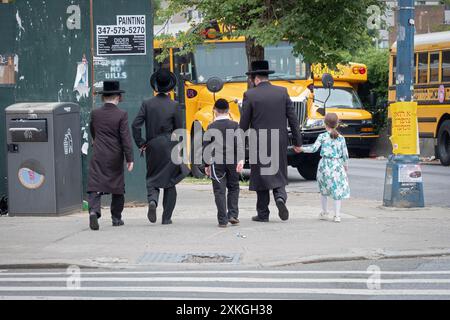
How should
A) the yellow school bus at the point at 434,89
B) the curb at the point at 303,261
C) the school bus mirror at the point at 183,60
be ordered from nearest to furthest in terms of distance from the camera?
the curb at the point at 303,261
the school bus mirror at the point at 183,60
the yellow school bus at the point at 434,89

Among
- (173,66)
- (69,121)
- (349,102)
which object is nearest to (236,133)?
(69,121)

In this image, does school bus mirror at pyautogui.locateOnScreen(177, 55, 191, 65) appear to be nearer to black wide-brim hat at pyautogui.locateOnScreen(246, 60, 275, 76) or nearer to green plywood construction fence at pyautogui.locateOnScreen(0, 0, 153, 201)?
green plywood construction fence at pyautogui.locateOnScreen(0, 0, 153, 201)

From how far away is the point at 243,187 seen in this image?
19.7m

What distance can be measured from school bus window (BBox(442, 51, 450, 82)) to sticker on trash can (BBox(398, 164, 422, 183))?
1215cm

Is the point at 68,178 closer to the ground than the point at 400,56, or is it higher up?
closer to the ground

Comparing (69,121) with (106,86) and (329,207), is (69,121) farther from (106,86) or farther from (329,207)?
(329,207)

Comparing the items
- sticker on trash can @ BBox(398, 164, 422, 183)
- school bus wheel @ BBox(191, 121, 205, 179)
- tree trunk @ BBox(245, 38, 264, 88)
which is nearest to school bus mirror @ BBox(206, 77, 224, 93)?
tree trunk @ BBox(245, 38, 264, 88)

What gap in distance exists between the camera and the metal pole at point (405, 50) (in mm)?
14383

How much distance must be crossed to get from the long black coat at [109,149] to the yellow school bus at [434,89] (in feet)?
48.3

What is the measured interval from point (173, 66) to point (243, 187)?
4.30 meters

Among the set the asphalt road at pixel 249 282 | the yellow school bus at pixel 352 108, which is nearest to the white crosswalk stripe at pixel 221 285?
the asphalt road at pixel 249 282

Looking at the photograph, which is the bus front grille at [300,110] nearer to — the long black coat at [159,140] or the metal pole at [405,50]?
the metal pole at [405,50]

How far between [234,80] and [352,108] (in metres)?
10.8

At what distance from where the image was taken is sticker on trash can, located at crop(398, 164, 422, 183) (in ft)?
47.4
